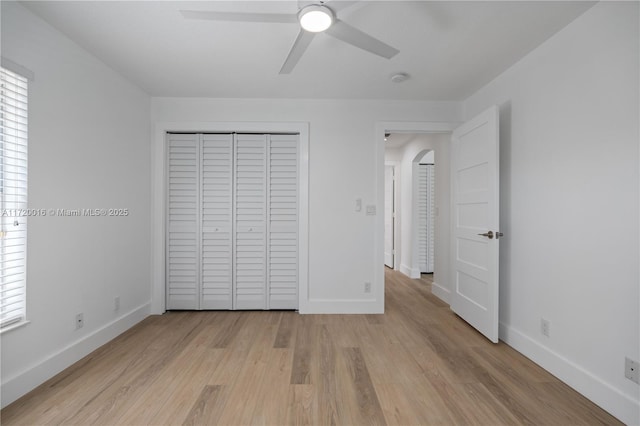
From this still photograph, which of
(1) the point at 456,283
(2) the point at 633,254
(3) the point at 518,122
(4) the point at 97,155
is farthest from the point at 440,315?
(4) the point at 97,155

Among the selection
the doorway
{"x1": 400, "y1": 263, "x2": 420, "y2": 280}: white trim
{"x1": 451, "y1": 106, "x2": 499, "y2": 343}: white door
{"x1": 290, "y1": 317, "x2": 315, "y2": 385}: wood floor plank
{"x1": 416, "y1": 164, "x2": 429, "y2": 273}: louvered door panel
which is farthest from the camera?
{"x1": 416, "y1": 164, "x2": 429, "y2": 273}: louvered door panel

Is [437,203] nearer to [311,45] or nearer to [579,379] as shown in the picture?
[579,379]

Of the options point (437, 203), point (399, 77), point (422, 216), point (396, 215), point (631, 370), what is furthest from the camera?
point (396, 215)

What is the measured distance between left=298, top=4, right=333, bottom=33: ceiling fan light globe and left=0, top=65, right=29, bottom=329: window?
176cm

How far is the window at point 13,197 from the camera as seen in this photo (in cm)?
164

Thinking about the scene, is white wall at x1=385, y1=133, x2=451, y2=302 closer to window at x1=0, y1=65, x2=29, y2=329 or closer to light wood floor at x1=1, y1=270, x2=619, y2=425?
light wood floor at x1=1, y1=270, x2=619, y2=425

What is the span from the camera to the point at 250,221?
3.19 m

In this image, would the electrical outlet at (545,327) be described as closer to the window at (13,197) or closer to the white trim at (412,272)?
the white trim at (412,272)

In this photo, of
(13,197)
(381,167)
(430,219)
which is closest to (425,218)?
(430,219)

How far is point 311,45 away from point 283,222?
1.78 metres

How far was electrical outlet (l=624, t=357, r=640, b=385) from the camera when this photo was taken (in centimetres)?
148

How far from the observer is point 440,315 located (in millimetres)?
3078

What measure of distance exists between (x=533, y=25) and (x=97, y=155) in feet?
11.1

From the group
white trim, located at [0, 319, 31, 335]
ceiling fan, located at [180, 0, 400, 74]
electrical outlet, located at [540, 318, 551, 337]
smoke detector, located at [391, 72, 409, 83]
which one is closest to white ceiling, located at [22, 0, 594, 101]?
smoke detector, located at [391, 72, 409, 83]
